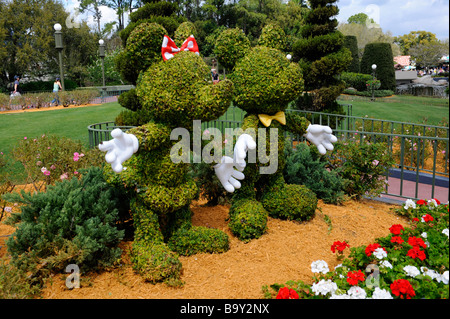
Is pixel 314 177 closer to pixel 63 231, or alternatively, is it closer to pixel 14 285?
pixel 63 231

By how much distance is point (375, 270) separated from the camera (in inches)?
124

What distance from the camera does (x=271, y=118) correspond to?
443 cm

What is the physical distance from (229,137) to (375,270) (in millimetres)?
2288

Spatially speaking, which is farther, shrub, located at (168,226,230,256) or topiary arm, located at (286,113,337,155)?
topiary arm, located at (286,113,337,155)

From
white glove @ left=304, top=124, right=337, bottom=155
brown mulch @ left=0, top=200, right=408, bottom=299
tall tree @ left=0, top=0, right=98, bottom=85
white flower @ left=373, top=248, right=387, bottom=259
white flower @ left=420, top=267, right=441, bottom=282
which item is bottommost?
brown mulch @ left=0, top=200, right=408, bottom=299

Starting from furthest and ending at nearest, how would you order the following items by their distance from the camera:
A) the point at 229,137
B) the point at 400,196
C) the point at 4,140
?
the point at 4,140 < the point at 400,196 < the point at 229,137

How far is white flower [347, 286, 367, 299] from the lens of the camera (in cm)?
278

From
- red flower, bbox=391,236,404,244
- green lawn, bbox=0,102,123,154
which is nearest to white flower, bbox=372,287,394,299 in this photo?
red flower, bbox=391,236,404,244

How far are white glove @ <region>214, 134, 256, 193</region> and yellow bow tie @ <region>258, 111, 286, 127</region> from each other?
63 centimetres

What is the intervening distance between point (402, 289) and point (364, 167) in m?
3.07

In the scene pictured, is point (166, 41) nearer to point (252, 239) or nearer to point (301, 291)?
point (252, 239)

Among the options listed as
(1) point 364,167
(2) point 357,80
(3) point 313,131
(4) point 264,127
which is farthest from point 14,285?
(2) point 357,80

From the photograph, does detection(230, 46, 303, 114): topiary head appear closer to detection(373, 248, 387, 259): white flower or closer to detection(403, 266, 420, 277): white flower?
detection(373, 248, 387, 259): white flower

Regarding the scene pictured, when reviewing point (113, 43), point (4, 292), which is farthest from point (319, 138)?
point (113, 43)
